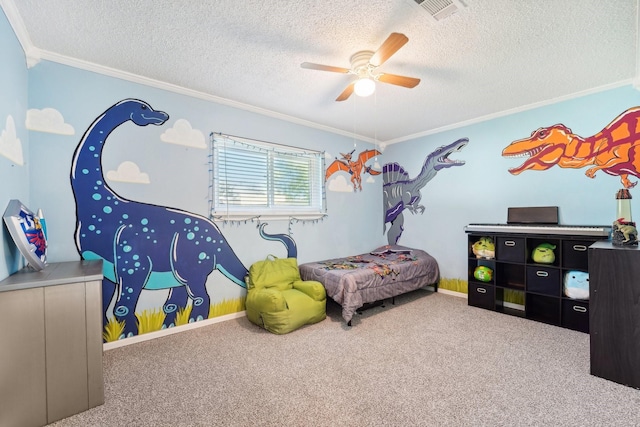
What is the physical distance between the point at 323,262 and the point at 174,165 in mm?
2236

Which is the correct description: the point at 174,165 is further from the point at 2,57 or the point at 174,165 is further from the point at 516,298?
the point at 516,298

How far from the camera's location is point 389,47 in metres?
1.88

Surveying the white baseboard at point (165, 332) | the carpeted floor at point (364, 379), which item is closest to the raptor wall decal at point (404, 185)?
the carpeted floor at point (364, 379)

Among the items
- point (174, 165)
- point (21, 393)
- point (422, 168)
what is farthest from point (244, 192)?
point (422, 168)

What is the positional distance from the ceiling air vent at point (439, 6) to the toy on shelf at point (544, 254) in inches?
108

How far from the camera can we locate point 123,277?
2611mm

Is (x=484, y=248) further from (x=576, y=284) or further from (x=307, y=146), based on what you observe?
(x=307, y=146)

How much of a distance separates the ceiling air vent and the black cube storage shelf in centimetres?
258

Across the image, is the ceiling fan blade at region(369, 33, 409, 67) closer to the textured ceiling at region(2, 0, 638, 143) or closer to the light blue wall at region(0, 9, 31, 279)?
the textured ceiling at region(2, 0, 638, 143)

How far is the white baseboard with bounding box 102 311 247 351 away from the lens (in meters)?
2.55

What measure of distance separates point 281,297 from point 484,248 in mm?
2631

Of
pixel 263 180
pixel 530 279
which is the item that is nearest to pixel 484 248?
pixel 530 279

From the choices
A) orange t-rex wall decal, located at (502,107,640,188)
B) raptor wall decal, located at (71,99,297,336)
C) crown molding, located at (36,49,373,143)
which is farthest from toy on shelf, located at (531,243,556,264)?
raptor wall decal, located at (71,99,297,336)

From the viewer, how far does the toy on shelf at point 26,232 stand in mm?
1704
